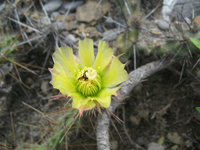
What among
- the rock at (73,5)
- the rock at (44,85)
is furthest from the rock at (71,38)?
the rock at (44,85)

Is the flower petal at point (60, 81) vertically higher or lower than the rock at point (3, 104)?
higher

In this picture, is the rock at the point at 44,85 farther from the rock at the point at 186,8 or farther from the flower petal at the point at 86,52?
the rock at the point at 186,8

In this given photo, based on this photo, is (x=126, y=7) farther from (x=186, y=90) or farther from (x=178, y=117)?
(x=178, y=117)

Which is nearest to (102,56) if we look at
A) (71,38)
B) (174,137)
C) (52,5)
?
(71,38)

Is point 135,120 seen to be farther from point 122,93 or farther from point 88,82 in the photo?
point 88,82

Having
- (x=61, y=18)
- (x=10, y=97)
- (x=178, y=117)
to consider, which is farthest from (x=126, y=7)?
(x=10, y=97)

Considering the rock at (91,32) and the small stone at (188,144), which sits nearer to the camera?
the small stone at (188,144)
